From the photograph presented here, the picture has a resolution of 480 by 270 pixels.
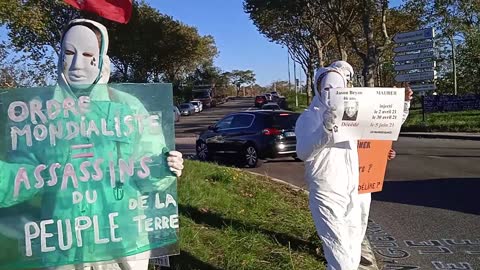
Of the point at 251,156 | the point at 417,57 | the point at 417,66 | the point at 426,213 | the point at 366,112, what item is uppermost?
the point at 417,57

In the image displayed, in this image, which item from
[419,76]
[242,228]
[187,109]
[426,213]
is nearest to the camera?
[242,228]

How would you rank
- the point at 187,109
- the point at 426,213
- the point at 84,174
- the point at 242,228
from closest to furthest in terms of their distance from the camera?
the point at 84,174, the point at 242,228, the point at 426,213, the point at 187,109

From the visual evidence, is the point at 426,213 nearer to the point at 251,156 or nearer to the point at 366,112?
the point at 366,112

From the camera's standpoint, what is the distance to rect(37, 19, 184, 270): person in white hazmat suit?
297cm

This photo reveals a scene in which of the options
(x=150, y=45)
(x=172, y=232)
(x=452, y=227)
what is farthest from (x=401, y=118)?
(x=150, y=45)

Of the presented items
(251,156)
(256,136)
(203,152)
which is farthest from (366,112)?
(203,152)

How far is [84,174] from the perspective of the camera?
2949 mm

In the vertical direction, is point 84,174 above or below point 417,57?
below

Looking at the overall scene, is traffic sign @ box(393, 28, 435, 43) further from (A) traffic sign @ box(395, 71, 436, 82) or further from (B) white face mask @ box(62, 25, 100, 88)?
(B) white face mask @ box(62, 25, 100, 88)

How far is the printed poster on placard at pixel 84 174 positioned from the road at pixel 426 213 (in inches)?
127

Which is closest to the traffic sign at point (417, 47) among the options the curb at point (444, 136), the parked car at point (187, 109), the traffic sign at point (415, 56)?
the traffic sign at point (415, 56)

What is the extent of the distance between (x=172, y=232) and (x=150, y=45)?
Result: 141 feet

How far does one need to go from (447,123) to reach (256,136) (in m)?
12.4

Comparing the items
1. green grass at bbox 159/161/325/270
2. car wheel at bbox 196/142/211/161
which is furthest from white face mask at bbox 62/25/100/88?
car wheel at bbox 196/142/211/161
